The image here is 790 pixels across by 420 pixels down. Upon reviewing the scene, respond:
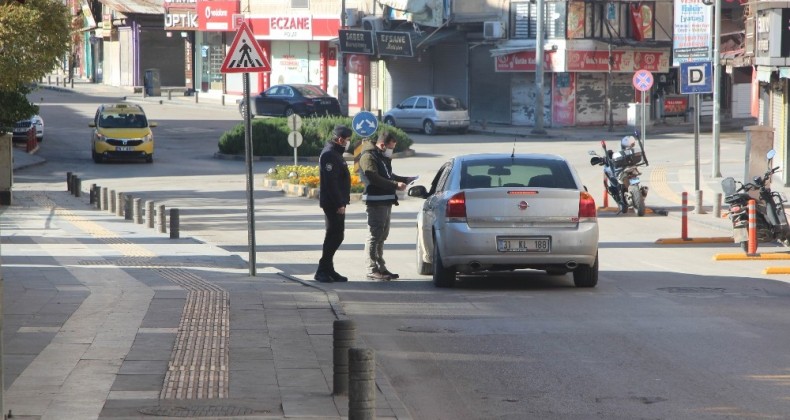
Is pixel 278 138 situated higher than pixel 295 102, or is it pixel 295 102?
pixel 295 102

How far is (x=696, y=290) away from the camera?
14523mm

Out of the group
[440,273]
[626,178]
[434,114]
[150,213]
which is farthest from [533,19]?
[440,273]

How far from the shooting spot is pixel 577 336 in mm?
11250

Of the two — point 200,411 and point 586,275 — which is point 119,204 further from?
point 200,411

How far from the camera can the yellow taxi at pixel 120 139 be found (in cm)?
3984

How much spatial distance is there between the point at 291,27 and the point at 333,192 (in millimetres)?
52754

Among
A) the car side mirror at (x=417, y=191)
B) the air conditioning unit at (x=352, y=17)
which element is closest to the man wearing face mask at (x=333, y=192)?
the car side mirror at (x=417, y=191)

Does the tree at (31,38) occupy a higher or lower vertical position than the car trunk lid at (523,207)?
higher

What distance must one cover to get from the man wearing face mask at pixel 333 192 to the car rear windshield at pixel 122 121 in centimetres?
2631

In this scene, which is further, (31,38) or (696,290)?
(31,38)

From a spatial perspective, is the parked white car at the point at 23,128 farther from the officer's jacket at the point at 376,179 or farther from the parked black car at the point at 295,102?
the officer's jacket at the point at 376,179

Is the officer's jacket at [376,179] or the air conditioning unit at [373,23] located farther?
the air conditioning unit at [373,23]

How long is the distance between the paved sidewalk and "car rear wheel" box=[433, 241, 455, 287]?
145 cm

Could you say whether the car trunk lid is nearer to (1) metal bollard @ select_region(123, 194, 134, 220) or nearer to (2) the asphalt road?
(2) the asphalt road
